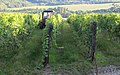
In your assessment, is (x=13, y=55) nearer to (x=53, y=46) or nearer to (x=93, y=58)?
(x=53, y=46)

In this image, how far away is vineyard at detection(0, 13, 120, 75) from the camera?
2584 cm

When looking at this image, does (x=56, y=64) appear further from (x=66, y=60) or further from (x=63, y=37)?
(x=63, y=37)

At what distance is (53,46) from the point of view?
97.9 feet

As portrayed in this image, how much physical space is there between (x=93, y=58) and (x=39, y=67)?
5621 millimetres

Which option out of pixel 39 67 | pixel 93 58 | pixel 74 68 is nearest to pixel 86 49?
pixel 93 58

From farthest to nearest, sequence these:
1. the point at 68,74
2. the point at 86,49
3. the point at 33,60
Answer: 1. the point at 86,49
2. the point at 33,60
3. the point at 68,74

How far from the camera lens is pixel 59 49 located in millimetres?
29906

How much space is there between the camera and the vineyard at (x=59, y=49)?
1017 inches

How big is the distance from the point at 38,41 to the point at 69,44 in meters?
3.73

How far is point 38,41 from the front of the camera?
107 ft

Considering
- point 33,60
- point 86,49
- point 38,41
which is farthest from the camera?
point 38,41

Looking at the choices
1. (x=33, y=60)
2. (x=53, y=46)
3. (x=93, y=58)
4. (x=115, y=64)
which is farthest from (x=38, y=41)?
(x=115, y=64)

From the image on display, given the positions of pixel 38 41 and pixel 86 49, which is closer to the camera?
pixel 86 49

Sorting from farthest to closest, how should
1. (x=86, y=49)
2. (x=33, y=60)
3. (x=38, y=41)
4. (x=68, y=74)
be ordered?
1. (x=38, y=41)
2. (x=86, y=49)
3. (x=33, y=60)
4. (x=68, y=74)
